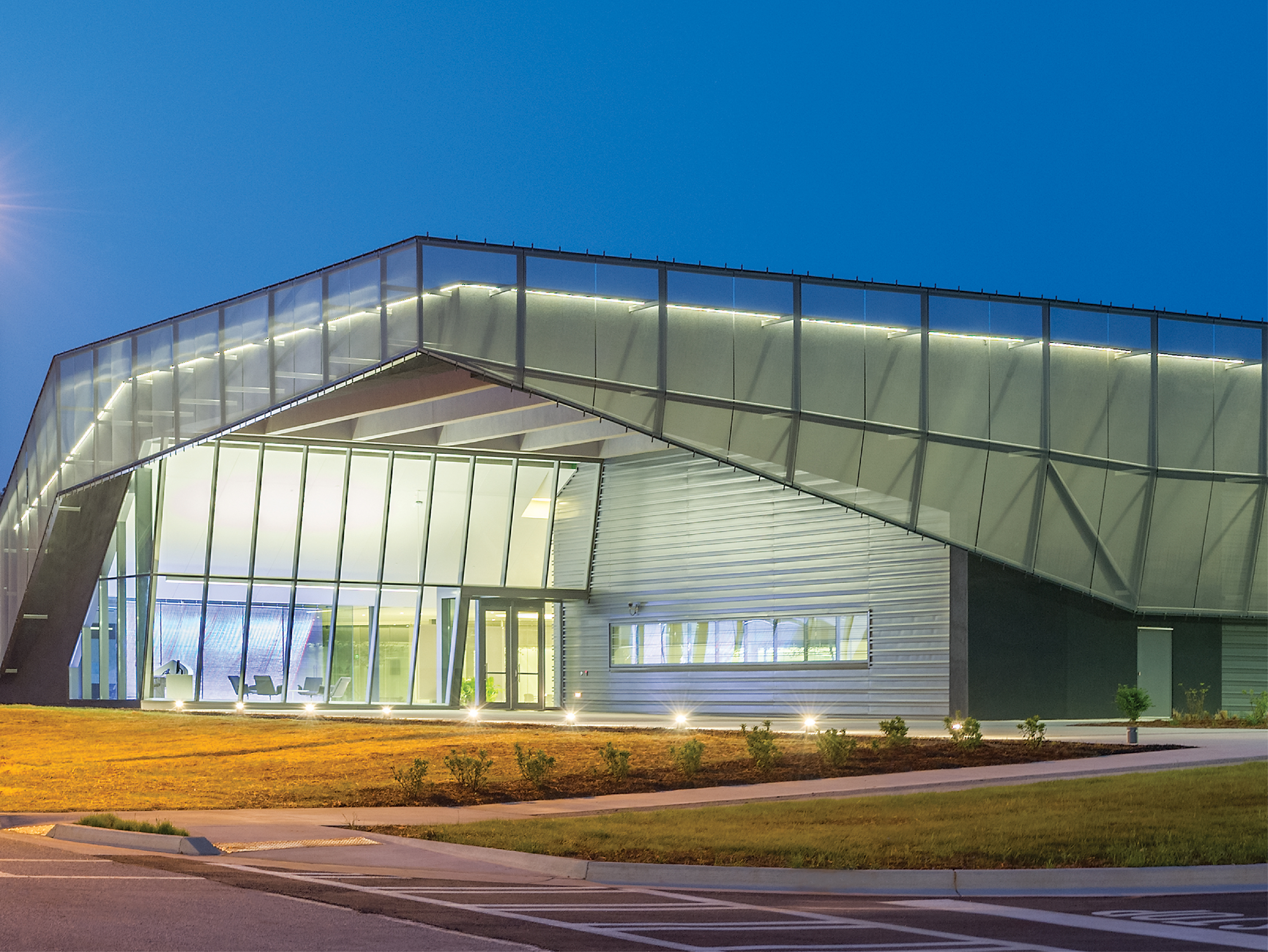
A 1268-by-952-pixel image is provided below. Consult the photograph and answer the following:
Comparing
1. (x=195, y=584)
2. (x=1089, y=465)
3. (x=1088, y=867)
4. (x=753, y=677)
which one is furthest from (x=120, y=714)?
(x=1088, y=867)

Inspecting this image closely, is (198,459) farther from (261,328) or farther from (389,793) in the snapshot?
(389,793)

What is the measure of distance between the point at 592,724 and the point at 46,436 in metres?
17.9

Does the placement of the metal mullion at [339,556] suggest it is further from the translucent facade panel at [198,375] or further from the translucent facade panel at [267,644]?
the translucent facade panel at [198,375]

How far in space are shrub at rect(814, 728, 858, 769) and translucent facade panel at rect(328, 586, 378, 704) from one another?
21762 millimetres

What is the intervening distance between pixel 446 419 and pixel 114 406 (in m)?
8.05

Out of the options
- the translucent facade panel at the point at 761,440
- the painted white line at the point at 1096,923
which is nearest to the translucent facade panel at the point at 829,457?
the translucent facade panel at the point at 761,440

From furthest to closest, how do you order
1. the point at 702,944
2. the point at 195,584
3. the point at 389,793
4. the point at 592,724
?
the point at 195,584 → the point at 592,724 → the point at 389,793 → the point at 702,944

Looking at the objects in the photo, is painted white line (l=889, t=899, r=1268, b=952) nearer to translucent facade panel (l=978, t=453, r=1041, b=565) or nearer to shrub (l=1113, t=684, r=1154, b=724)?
shrub (l=1113, t=684, r=1154, b=724)

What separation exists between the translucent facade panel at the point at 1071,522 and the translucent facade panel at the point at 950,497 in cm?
158

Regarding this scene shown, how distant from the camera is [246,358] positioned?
3133 cm

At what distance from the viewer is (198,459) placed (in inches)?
1517

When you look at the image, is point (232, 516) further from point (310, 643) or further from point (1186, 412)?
point (1186, 412)

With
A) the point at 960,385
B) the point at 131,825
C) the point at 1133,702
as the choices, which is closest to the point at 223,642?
the point at 960,385

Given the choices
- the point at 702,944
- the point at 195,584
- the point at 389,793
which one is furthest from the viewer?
the point at 195,584
